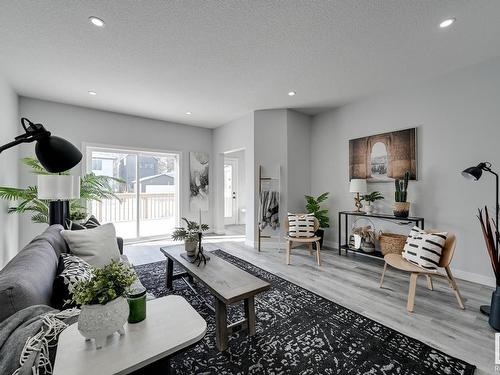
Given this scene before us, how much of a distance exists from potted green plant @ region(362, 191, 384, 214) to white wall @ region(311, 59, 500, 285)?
0.14 m

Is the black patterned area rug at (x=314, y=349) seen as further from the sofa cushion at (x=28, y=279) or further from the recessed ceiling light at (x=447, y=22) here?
the recessed ceiling light at (x=447, y=22)

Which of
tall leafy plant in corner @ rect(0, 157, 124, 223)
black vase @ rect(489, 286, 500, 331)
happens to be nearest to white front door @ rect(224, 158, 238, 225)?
tall leafy plant in corner @ rect(0, 157, 124, 223)

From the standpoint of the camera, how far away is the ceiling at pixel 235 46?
6.23 ft

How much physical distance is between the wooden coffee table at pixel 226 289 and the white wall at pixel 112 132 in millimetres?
3477

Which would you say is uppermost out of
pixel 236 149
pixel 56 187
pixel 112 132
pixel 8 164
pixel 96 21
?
pixel 96 21

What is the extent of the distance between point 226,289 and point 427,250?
2045 millimetres

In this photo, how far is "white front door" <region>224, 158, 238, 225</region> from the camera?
716cm

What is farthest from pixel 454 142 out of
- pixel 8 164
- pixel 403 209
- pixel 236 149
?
pixel 8 164

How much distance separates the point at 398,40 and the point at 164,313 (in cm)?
312

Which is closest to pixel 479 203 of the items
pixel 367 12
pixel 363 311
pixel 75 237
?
pixel 363 311

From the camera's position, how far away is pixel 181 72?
2.94 meters

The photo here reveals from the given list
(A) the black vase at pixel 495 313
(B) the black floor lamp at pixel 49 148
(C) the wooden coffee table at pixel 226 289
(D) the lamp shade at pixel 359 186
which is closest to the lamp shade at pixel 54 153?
(B) the black floor lamp at pixel 49 148

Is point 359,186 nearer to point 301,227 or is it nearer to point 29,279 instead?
point 301,227

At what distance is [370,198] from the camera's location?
3613mm
